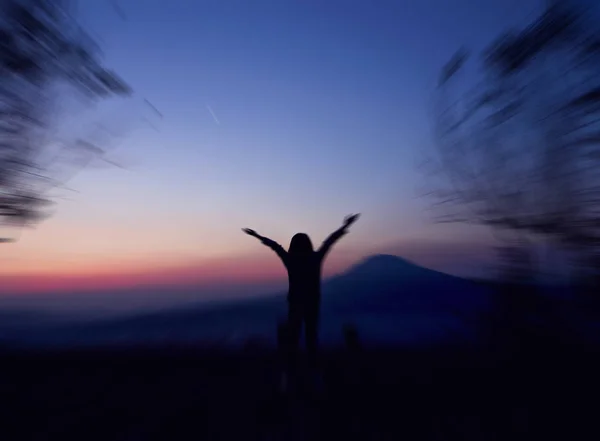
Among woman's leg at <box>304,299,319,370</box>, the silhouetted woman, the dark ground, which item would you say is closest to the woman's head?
the silhouetted woman

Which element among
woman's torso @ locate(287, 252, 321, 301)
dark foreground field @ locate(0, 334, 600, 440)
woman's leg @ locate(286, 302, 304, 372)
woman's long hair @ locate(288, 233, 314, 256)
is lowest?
dark foreground field @ locate(0, 334, 600, 440)

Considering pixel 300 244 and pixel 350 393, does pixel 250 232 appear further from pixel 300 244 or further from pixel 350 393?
pixel 350 393

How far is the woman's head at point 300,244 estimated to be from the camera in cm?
534

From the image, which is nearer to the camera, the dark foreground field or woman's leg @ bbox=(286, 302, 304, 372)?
the dark foreground field

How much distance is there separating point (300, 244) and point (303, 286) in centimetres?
52

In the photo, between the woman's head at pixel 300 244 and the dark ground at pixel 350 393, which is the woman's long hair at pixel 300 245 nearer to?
the woman's head at pixel 300 244

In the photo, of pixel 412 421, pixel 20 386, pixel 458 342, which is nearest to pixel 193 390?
pixel 20 386

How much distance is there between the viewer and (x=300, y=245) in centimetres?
536

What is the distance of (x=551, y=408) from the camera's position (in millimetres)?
4188

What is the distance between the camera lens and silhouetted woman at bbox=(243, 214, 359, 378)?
17.4ft

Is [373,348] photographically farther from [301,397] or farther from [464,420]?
[464,420]

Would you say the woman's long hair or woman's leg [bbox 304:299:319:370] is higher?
the woman's long hair

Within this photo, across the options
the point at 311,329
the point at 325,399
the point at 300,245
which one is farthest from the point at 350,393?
the point at 300,245

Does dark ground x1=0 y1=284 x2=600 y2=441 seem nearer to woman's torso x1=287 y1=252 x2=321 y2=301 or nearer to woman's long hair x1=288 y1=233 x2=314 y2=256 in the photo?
woman's torso x1=287 y1=252 x2=321 y2=301
